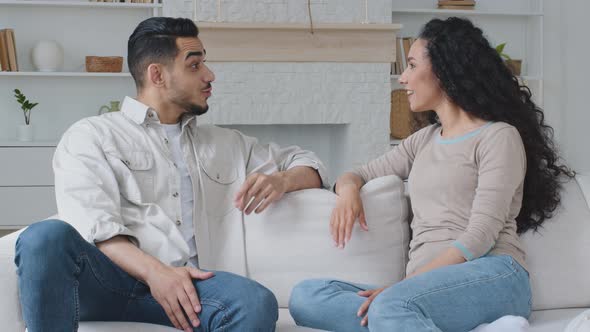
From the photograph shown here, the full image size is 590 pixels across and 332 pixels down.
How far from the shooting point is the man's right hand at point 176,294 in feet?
6.29

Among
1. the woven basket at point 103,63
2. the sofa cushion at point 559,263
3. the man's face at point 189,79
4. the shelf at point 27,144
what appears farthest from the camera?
the woven basket at point 103,63

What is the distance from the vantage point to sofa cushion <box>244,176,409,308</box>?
230 centimetres

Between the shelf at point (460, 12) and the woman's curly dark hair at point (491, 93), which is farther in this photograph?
the shelf at point (460, 12)

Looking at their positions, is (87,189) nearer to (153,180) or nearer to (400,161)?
(153,180)

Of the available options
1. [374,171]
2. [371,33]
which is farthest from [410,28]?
[374,171]

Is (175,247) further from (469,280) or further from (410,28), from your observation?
(410,28)

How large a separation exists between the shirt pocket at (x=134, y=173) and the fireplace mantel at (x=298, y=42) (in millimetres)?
2939

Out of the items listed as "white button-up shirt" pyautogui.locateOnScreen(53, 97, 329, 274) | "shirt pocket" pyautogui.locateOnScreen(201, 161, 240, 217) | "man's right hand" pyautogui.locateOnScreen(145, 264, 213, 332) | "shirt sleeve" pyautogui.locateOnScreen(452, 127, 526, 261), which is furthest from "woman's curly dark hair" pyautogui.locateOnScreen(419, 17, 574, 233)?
"man's right hand" pyautogui.locateOnScreen(145, 264, 213, 332)

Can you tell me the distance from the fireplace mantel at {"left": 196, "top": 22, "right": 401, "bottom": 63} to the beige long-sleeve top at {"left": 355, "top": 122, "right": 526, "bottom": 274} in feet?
10.0

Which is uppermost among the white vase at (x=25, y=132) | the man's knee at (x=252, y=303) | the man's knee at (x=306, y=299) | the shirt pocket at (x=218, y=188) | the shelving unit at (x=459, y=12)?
the shelving unit at (x=459, y=12)

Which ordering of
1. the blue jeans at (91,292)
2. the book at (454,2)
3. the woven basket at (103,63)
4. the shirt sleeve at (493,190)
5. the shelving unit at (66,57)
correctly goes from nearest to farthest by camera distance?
the blue jeans at (91,292) → the shirt sleeve at (493,190) → the woven basket at (103,63) → the shelving unit at (66,57) → the book at (454,2)

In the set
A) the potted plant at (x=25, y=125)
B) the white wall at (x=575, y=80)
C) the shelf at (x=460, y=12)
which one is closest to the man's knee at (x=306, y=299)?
the potted plant at (x=25, y=125)

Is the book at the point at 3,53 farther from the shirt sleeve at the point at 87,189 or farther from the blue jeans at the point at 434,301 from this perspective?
the blue jeans at the point at 434,301

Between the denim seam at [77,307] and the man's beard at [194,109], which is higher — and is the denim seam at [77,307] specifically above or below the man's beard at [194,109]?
below
